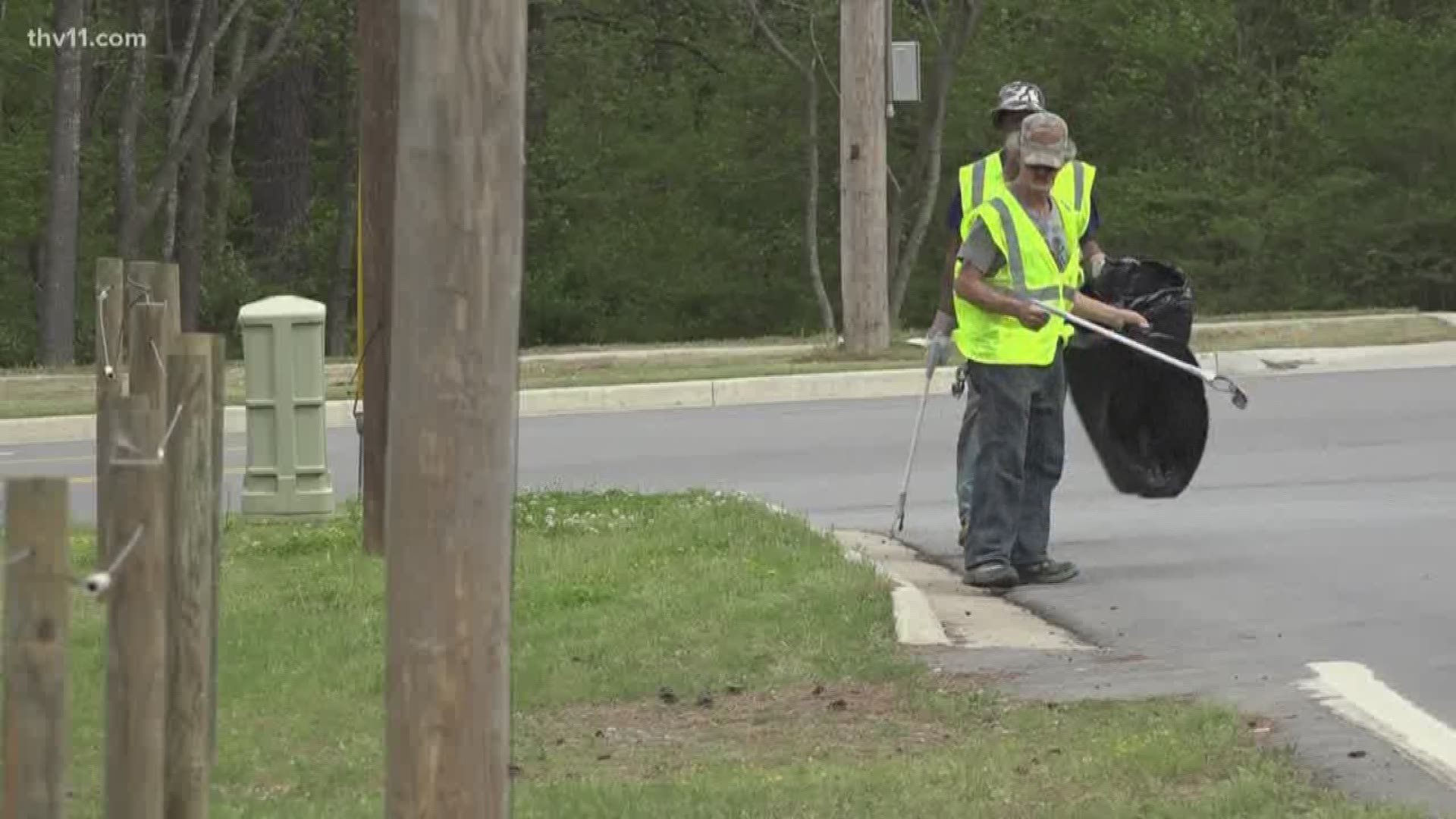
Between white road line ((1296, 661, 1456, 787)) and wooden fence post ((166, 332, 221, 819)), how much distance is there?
3.04 metres

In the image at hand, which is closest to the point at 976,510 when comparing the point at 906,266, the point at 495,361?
the point at 495,361

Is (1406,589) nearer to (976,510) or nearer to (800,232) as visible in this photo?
(976,510)

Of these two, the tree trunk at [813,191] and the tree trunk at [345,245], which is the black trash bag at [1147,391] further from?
the tree trunk at [345,245]

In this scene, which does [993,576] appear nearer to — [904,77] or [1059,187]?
[1059,187]

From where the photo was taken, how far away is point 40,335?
35375 mm

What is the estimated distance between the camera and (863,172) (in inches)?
968

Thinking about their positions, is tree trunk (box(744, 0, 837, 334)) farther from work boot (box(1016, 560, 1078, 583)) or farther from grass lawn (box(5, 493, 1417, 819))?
grass lawn (box(5, 493, 1417, 819))

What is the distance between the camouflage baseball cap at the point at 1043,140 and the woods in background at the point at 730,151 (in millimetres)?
22016

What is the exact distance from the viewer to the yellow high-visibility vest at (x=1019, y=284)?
457 inches

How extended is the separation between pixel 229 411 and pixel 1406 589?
38.5ft

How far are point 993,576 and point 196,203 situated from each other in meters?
27.3

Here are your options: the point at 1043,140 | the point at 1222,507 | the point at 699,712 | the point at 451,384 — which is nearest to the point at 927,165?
the point at 1222,507

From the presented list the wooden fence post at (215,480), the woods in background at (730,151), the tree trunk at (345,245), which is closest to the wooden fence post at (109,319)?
the wooden fence post at (215,480)

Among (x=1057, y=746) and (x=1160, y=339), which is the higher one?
(x=1160, y=339)
